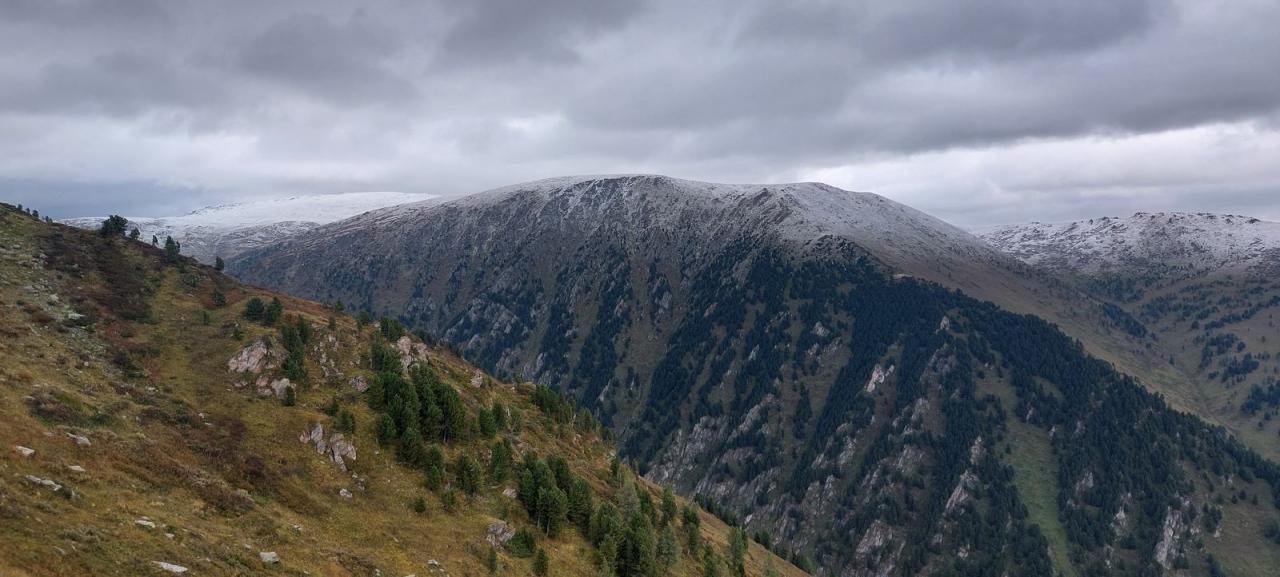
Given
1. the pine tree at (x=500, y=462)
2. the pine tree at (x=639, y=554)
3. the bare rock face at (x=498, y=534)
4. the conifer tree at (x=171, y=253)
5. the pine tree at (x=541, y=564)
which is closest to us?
the pine tree at (x=541, y=564)

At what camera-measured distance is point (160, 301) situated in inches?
4648

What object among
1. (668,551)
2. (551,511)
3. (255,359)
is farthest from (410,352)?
(668,551)

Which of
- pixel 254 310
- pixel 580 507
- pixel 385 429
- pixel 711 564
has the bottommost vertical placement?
pixel 711 564

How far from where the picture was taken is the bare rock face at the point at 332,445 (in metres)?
86.6

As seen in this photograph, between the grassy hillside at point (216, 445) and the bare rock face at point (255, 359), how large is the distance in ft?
1.82

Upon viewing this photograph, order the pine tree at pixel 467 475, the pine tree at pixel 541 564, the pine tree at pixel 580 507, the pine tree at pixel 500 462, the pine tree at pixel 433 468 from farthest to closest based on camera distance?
the pine tree at pixel 580 507 → the pine tree at pixel 500 462 → the pine tree at pixel 467 475 → the pine tree at pixel 433 468 → the pine tree at pixel 541 564

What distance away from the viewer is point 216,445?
7769cm

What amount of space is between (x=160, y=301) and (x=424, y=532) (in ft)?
248

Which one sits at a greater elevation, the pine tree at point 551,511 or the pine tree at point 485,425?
the pine tree at point 485,425

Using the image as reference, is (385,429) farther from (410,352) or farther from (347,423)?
(410,352)

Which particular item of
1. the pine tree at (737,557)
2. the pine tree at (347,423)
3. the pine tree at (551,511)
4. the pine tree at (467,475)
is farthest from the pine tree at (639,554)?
the pine tree at (347,423)

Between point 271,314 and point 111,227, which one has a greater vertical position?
point 111,227

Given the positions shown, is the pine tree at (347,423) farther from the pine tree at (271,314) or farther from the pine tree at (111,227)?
the pine tree at (111,227)

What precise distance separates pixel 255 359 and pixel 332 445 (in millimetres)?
24149
